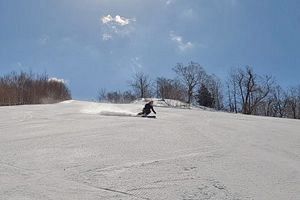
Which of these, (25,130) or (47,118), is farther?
(47,118)

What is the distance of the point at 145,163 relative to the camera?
8.30 meters

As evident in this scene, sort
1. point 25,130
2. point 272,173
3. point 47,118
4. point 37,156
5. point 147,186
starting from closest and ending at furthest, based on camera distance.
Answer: point 147,186 → point 272,173 → point 37,156 → point 25,130 → point 47,118

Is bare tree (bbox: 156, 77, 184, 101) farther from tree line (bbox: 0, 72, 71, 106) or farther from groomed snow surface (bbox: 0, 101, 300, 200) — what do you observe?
groomed snow surface (bbox: 0, 101, 300, 200)

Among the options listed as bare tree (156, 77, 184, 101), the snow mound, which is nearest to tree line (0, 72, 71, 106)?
the snow mound

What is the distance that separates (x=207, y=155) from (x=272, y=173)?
1.67m

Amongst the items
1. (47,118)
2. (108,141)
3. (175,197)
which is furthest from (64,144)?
(47,118)

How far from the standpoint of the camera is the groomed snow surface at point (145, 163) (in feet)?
21.5

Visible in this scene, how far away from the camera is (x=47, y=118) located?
52.6 ft

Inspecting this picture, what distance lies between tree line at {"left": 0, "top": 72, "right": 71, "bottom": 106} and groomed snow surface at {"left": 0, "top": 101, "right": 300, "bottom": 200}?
16.8 meters

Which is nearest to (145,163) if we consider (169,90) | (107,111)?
(107,111)

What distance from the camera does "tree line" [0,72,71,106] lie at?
28984 millimetres

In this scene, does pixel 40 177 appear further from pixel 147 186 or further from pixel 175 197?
pixel 175 197

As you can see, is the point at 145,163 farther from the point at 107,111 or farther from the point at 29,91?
the point at 29,91

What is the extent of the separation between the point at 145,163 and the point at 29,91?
2481cm
